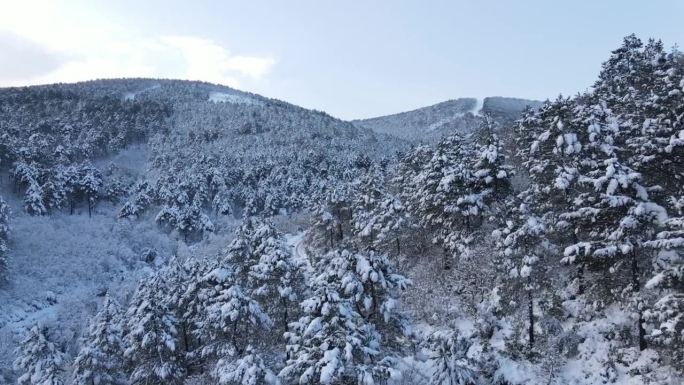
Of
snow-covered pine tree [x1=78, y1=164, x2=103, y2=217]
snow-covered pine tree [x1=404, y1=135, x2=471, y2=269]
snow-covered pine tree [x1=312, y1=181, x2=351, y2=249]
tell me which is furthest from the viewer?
snow-covered pine tree [x1=78, y1=164, x2=103, y2=217]

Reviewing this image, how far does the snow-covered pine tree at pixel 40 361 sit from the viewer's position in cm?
3080

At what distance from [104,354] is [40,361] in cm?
537

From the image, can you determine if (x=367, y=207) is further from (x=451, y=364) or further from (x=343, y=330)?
(x=343, y=330)

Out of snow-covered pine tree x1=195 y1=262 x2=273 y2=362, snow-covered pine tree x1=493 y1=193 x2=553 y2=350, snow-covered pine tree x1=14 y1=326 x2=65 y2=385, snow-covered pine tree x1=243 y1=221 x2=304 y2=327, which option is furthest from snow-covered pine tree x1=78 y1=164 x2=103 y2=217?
snow-covered pine tree x1=493 y1=193 x2=553 y2=350

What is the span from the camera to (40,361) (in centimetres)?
3159

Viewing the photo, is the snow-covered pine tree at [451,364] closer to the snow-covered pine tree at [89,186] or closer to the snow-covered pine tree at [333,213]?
the snow-covered pine tree at [333,213]

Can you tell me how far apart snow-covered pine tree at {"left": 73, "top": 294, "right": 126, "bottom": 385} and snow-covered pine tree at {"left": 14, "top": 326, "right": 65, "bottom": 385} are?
1389 mm

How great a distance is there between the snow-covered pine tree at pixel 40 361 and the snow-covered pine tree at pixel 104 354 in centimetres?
139

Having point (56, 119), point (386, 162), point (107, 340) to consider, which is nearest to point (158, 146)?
point (56, 119)

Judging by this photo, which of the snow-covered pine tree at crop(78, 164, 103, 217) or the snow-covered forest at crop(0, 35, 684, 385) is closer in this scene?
the snow-covered forest at crop(0, 35, 684, 385)

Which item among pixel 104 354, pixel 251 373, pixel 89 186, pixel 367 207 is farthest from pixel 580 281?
pixel 89 186

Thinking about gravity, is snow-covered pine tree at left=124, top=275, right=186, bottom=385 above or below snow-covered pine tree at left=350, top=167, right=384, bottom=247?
below

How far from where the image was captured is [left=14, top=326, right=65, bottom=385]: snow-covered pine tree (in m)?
30.8

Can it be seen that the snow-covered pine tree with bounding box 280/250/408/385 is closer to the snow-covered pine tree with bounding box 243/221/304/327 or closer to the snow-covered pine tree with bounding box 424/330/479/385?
the snow-covered pine tree with bounding box 424/330/479/385
